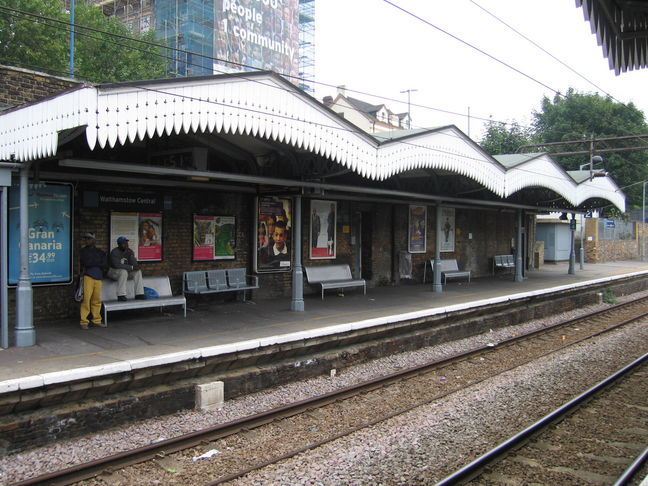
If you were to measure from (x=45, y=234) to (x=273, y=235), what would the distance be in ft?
16.5

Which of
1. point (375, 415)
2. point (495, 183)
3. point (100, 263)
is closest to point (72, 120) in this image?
point (100, 263)

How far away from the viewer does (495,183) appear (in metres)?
13.8

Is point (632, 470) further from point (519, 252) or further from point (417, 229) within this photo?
point (519, 252)

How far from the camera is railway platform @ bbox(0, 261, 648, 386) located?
6637mm

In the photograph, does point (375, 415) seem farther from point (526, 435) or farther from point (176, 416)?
point (176, 416)

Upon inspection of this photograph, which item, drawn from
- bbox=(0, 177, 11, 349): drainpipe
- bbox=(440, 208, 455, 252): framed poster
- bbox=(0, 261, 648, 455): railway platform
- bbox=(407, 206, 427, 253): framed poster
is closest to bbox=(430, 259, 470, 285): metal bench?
bbox=(440, 208, 455, 252): framed poster

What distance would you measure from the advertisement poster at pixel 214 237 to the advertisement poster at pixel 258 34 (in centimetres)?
3055

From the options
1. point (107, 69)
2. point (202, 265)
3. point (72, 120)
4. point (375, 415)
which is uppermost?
point (107, 69)

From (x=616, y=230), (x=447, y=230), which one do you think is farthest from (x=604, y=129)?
(x=447, y=230)

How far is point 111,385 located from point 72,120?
3112 mm

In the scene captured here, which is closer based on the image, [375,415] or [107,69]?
[375,415]

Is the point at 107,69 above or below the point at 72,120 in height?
above

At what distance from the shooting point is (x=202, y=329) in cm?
909

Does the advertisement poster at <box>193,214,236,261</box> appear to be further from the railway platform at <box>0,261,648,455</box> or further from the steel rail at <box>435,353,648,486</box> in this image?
the steel rail at <box>435,353,648,486</box>
